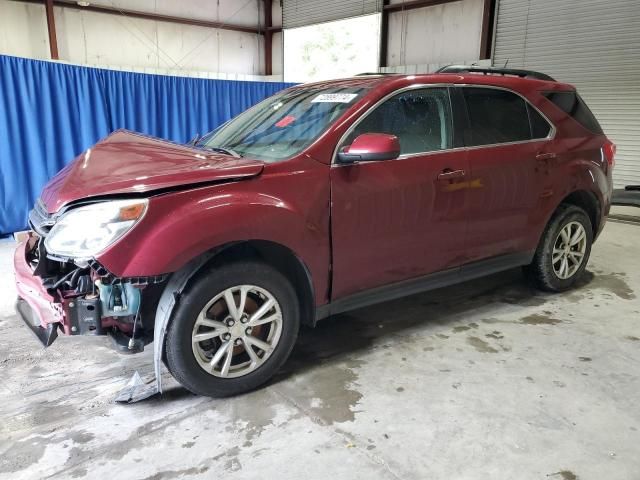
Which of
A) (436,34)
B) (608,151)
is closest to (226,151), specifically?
(608,151)

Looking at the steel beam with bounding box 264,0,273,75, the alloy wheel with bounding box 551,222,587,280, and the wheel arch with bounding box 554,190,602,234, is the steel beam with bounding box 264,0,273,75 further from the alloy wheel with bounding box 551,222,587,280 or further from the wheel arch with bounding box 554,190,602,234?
the alloy wheel with bounding box 551,222,587,280

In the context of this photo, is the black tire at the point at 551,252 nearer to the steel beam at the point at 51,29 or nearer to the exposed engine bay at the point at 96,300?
the exposed engine bay at the point at 96,300

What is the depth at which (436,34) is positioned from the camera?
9992mm

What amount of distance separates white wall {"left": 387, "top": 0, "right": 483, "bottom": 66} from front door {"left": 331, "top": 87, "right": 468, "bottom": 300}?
24.6 ft

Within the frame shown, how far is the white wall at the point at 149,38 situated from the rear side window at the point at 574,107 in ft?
32.0

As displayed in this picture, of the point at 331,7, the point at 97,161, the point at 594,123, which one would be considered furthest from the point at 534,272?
the point at 331,7

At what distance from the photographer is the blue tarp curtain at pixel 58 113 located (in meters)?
6.11

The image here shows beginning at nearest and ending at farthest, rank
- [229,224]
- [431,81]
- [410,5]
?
[229,224]
[431,81]
[410,5]

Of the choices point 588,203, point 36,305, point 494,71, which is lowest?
point 36,305

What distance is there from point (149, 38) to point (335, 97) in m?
9.82

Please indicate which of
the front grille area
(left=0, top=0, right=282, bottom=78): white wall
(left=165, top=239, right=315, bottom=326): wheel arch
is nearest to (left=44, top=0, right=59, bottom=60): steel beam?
(left=0, top=0, right=282, bottom=78): white wall

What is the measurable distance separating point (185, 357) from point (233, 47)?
1177cm

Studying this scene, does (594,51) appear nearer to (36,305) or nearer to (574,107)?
(574,107)

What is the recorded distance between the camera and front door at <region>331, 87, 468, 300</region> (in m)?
2.58
